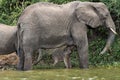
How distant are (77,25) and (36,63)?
2076 mm

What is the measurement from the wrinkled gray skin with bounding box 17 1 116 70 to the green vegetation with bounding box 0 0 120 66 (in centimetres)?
94

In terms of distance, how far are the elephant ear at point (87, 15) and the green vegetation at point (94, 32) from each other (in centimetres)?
118

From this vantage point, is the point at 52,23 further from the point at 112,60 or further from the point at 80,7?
the point at 112,60

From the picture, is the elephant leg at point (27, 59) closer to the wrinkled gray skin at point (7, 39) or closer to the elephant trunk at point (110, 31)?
the wrinkled gray skin at point (7, 39)

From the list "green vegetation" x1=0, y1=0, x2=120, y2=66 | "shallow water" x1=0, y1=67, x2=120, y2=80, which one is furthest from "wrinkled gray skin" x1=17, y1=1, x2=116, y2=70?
"shallow water" x1=0, y1=67, x2=120, y2=80

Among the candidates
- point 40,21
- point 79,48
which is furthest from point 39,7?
point 79,48

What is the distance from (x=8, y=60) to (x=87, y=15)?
117 inches

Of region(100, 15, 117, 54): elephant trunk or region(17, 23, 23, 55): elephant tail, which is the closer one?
region(17, 23, 23, 55): elephant tail

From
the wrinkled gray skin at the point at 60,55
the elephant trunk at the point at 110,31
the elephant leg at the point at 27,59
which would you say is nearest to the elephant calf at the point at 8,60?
the wrinkled gray skin at the point at 60,55

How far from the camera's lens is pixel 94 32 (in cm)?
1786

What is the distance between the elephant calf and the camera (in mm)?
16259

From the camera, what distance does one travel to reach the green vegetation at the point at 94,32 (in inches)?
661

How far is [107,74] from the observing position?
13406 mm

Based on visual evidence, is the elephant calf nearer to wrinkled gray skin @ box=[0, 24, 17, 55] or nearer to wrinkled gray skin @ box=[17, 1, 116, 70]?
wrinkled gray skin @ box=[0, 24, 17, 55]
